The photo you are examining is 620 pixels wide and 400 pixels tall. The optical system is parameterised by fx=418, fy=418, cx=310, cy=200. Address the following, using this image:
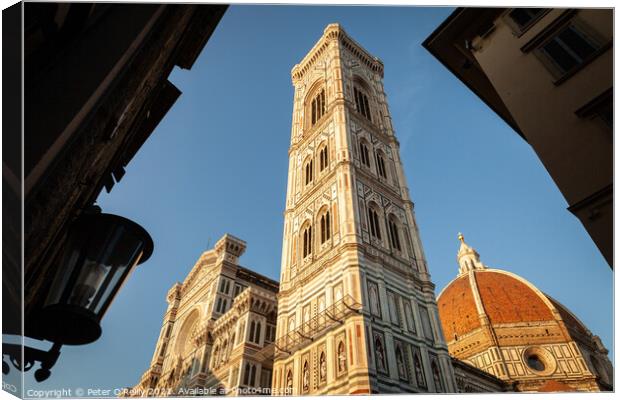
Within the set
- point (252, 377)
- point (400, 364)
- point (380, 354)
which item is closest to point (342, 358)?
point (380, 354)

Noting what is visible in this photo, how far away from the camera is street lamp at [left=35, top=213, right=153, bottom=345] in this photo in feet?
8.46

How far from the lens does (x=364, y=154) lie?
23.6 metres

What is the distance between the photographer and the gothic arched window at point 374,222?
758 inches

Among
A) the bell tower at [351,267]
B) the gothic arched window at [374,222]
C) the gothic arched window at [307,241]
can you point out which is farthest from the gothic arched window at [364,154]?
the gothic arched window at [307,241]

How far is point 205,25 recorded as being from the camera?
6844 mm

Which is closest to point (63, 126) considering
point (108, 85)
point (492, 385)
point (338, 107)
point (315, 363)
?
point (108, 85)

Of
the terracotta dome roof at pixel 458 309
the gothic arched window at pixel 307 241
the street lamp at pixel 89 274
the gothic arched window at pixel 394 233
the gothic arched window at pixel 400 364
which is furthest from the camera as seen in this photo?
the terracotta dome roof at pixel 458 309

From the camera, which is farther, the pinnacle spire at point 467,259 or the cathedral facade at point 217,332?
the pinnacle spire at point 467,259

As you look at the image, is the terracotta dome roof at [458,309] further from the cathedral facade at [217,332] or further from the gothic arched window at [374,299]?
the gothic arched window at [374,299]

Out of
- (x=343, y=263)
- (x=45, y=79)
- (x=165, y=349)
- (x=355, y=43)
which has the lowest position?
(x=45, y=79)

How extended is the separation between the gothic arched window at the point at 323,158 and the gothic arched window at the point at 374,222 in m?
4.22

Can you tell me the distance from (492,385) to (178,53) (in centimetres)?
3293

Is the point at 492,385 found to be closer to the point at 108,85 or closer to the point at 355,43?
the point at 355,43

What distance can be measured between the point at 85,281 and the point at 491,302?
48.4 metres
